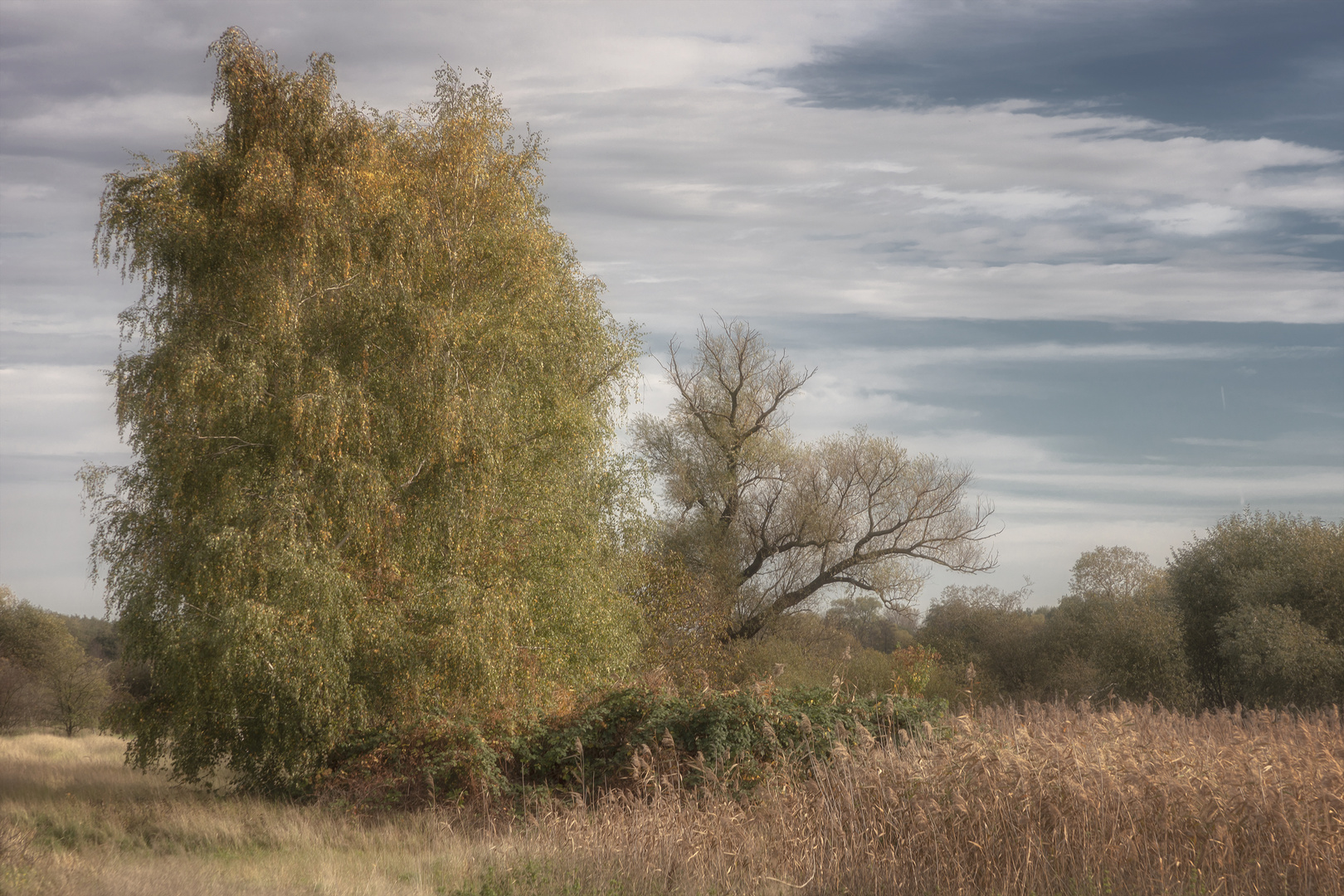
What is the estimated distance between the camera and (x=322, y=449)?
42.1ft

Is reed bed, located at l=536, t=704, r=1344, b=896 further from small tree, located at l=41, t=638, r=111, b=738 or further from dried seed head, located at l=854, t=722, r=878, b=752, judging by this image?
small tree, located at l=41, t=638, r=111, b=738

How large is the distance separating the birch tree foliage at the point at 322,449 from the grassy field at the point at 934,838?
3.33m

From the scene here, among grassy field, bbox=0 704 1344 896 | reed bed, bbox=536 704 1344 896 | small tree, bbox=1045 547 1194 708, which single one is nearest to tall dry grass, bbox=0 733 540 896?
grassy field, bbox=0 704 1344 896

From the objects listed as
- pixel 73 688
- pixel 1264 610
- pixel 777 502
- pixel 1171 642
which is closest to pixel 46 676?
pixel 73 688

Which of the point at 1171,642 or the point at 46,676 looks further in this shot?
the point at 46,676

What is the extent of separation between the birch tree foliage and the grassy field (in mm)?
3328

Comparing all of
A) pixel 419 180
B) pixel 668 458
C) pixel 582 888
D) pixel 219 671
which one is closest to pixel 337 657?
pixel 219 671

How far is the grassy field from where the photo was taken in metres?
6.63

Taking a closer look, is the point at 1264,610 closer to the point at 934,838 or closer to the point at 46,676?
the point at 934,838

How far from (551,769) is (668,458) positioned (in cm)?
1938

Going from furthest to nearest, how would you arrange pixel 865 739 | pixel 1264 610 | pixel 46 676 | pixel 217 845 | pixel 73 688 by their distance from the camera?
1. pixel 46 676
2. pixel 73 688
3. pixel 1264 610
4. pixel 217 845
5. pixel 865 739

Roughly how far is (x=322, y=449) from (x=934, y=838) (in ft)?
30.8

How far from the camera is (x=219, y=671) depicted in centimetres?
1212

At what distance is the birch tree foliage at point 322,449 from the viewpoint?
12.4 metres
